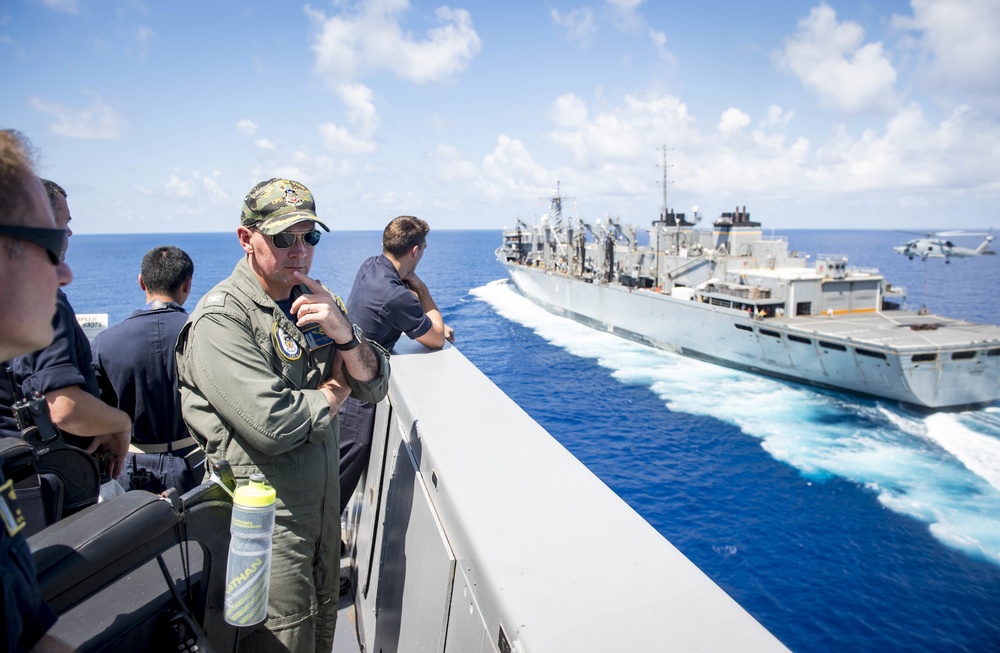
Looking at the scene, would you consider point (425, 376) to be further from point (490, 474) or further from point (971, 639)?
point (971, 639)

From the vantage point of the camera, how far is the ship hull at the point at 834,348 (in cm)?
1938

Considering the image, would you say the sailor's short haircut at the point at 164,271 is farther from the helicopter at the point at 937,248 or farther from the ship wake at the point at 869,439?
the helicopter at the point at 937,248

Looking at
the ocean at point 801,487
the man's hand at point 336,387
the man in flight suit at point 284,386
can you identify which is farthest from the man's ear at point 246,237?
the ocean at point 801,487

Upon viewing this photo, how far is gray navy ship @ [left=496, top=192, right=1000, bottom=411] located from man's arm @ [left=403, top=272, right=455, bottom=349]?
67.1ft

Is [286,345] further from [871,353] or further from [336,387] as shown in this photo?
[871,353]

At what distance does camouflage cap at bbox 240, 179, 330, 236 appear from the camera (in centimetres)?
224

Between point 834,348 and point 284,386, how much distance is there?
23.3 metres

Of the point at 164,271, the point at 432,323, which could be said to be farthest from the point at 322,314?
the point at 164,271

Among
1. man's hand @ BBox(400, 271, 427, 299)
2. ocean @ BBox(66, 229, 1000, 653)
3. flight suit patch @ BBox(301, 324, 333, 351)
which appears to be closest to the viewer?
flight suit patch @ BBox(301, 324, 333, 351)

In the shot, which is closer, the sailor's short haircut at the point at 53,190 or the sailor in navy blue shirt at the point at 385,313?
the sailor's short haircut at the point at 53,190

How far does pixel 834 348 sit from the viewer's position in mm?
21266

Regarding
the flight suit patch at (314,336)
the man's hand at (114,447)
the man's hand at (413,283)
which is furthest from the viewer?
the man's hand at (413,283)

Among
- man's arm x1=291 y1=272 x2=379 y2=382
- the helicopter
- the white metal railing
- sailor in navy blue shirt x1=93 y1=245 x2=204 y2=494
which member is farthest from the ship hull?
sailor in navy blue shirt x1=93 y1=245 x2=204 y2=494

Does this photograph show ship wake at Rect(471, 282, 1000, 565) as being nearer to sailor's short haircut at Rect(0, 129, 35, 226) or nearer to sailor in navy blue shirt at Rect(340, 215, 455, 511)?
sailor in navy blue shirt at Rect(340, 215, 455, 511)
